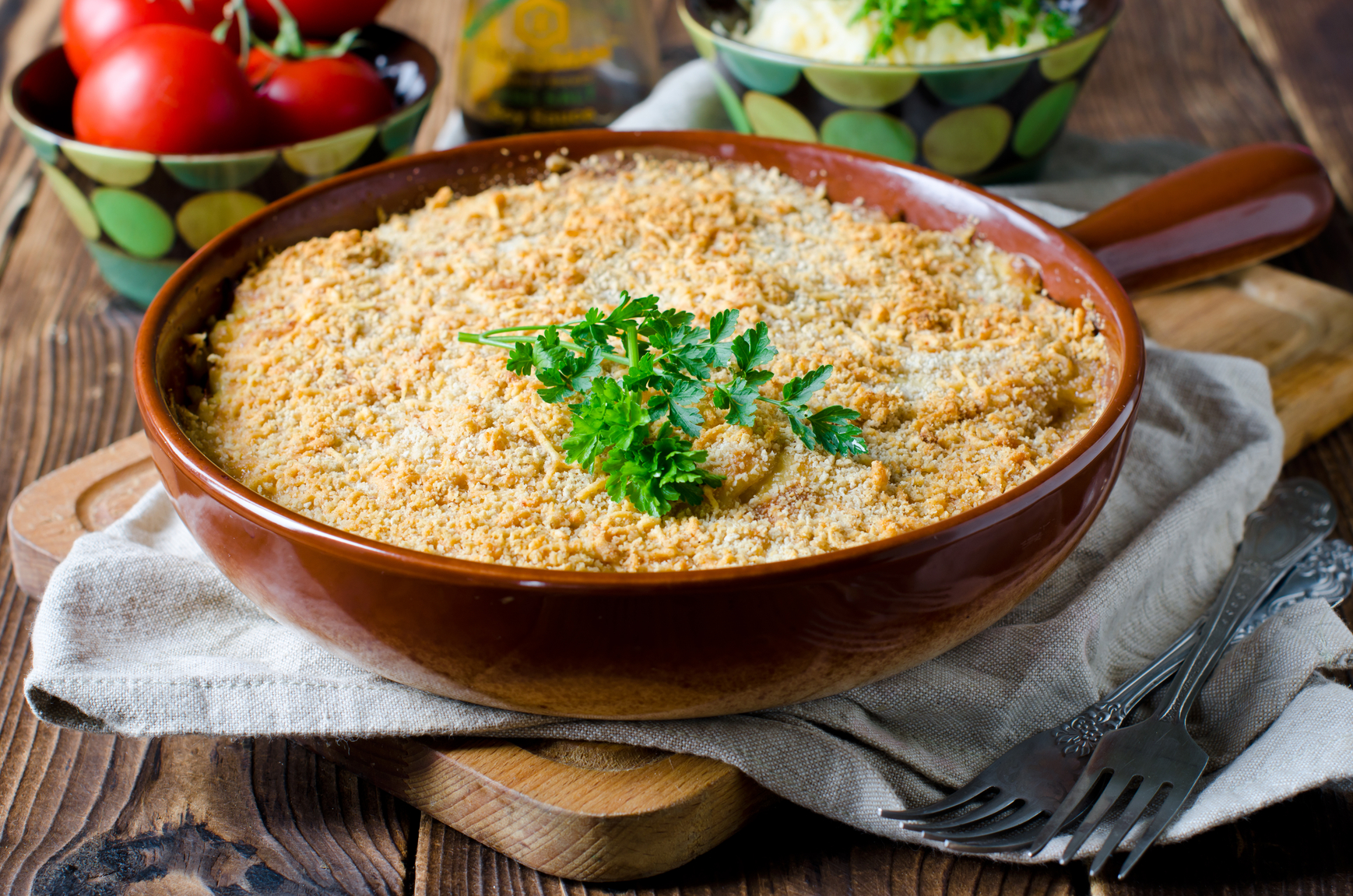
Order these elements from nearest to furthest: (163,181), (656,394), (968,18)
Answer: (656,394) → (163,181) → (968,18)

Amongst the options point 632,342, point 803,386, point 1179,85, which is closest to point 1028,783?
point 803,386

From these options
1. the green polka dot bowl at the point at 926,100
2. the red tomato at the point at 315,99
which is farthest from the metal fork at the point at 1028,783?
the red tomato at the point at 315,99

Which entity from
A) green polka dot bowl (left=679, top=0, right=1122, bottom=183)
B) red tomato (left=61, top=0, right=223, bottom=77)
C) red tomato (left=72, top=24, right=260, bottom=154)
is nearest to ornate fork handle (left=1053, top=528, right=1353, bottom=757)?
green polka dot bowl (left=679, top=0, right=1122, bottom=183)

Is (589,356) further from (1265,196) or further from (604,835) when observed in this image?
(1265,196)

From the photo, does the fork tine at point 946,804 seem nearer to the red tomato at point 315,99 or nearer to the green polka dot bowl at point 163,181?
the green polka dot bowl at point 163,181

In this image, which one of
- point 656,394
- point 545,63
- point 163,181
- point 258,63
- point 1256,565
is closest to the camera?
point 656,394

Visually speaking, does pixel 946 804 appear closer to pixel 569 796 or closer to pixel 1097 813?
pixel 1097 813

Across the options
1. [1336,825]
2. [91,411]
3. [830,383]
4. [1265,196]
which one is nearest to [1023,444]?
[830,383]
